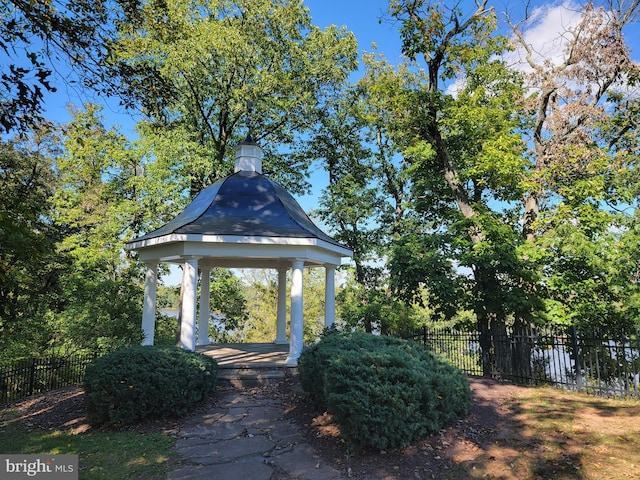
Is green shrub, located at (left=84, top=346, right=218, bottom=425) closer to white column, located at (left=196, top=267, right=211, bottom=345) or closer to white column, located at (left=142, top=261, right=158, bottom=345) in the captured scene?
white column, located at (left=142, top=261, right=158, bottom=345)

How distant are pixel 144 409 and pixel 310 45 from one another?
17124 mm

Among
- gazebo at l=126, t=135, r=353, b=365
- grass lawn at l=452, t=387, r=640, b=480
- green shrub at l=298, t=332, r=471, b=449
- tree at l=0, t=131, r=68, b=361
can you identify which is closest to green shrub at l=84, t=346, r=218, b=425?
gazebo at l=126, t=135, r=353, b=365

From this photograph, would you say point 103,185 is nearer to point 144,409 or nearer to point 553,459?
point 144,409

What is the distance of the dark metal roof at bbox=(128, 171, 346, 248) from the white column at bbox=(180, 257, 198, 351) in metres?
0.89

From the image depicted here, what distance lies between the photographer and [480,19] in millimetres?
11812

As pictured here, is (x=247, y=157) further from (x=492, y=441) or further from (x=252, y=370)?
(x=492, y=441)

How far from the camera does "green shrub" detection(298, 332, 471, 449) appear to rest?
464 cm

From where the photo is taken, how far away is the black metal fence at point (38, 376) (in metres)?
10.0

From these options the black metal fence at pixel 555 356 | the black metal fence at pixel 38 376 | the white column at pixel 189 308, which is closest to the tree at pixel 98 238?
the black metal fence at pixel 38 376

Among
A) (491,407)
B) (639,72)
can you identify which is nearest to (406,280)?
(491,407)

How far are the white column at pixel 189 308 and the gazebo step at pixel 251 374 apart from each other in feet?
3.17

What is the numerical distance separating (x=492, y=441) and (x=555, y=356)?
572cm

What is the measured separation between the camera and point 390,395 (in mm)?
4719

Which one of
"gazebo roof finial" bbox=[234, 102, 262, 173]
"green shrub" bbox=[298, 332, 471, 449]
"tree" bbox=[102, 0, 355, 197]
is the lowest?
"green shrub" bbox=[298, 332, 471, 449]
